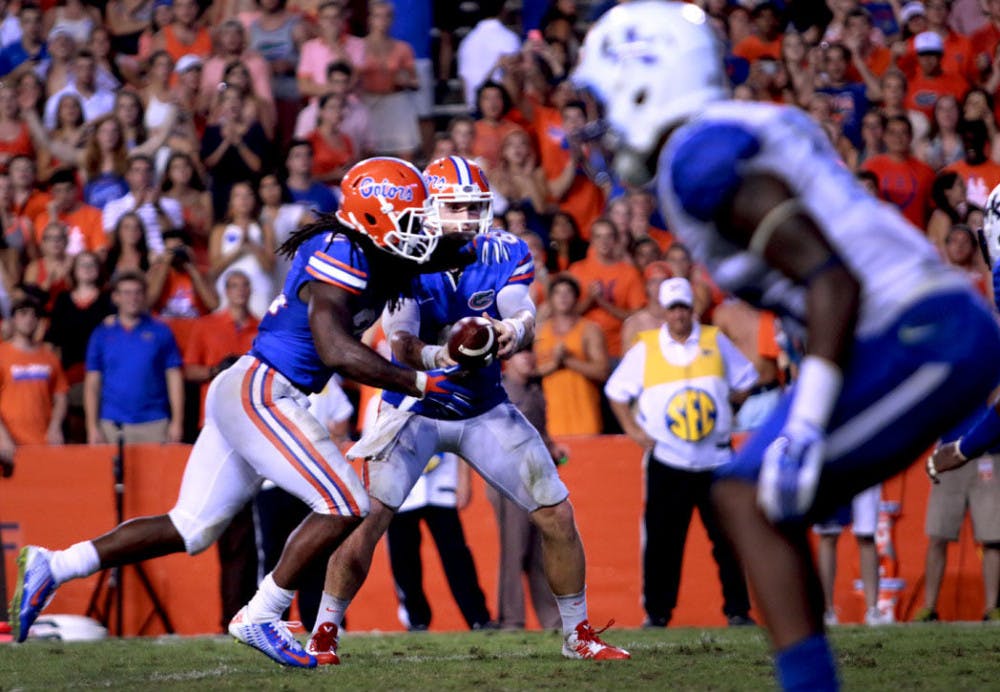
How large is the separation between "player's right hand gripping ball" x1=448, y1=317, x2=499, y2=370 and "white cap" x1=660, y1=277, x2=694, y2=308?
10.7ft

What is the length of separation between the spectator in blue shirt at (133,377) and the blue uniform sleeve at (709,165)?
22.2 feet

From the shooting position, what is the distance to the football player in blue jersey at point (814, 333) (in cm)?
361

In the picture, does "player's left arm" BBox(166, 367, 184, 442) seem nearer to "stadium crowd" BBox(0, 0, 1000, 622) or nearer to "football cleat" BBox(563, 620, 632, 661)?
"stadium crowd" BBox(0, 0, 1000, 622)

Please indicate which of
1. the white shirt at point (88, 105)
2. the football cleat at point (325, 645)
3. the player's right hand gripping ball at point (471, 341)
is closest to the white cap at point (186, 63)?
the white shirt at point (88, 105)

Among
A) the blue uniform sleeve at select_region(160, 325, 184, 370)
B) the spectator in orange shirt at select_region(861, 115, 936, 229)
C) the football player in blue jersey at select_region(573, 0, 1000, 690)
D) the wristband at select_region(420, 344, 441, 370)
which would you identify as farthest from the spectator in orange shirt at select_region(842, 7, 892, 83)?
the football player in blue jersey at select_region(573, 0, 1000, 690)

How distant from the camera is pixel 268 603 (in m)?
6.02

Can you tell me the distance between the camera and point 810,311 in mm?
3635

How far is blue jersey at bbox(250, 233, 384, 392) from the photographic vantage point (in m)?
6.05

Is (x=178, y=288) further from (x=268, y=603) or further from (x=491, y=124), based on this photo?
(x=268, y=603)

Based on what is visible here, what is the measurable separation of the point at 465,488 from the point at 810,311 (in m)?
5.91

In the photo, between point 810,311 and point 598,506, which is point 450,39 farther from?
point 810,311

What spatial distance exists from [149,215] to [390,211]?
18.0 feet

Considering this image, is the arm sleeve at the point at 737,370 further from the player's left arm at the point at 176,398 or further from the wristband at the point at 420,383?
the wristband at the point at 420,383

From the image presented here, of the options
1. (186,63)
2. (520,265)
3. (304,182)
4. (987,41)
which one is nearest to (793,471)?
(520,265)
